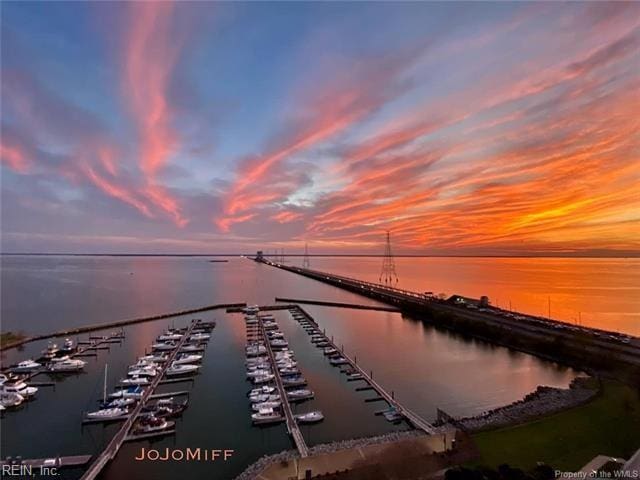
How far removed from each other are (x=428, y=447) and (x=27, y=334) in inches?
1656

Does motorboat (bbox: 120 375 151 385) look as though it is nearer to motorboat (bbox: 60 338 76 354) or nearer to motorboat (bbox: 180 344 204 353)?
motorboat (bbox: 180 344 204 353)

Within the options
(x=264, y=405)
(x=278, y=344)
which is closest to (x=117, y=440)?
(x=264, y=405)

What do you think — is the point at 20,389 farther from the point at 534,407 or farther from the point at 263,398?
the point at 534,407

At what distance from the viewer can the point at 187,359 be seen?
3023 centimetres

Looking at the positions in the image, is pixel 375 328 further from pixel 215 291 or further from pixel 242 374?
pixel 215 291

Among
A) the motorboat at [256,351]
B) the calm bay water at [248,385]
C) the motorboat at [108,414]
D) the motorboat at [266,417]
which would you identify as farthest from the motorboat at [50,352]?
the motorboat at [266,417]

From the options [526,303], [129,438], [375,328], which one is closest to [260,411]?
[129,438]

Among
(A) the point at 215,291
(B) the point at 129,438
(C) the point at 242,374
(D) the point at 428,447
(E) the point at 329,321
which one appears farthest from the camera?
(A) the point at 215,291

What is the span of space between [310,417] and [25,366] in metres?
22.9

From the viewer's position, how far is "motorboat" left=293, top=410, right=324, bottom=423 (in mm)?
20094

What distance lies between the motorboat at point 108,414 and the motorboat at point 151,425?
1492mm

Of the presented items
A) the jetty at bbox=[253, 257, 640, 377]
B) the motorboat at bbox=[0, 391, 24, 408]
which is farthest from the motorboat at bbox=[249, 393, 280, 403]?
the jetty at bbox=[253, 257, 640, 377]

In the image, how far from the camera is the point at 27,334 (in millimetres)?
40938

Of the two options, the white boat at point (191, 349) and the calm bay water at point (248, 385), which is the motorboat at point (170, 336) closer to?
the calm bay water at point (248, 385)
